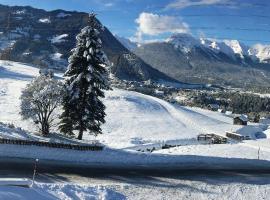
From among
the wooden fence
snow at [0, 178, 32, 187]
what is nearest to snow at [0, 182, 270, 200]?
snow at [0, 178, 32, 187]

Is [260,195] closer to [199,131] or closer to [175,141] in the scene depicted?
[175,141]

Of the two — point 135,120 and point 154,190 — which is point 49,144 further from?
point 135,120

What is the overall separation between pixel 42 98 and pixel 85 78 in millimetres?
4998

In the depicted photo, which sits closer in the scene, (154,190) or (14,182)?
(14,182)

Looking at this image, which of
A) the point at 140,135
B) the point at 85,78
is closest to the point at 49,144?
the point at 85,78

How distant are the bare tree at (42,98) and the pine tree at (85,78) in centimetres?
121

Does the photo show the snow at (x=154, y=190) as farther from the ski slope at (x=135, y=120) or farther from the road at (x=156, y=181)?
the ski slope at (x=135, y=120)

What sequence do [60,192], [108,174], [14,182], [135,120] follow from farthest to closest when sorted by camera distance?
[135,120] < [108,174] < [60,192] < [14,182]

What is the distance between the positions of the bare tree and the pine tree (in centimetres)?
121

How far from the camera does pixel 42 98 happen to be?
45.0 meters

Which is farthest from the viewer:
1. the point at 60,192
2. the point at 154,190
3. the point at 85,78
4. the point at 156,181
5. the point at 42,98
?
the point at 42,98

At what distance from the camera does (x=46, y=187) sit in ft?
75.3

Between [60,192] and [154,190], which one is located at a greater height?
[60,192]

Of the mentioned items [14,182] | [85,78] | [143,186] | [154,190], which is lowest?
[154,190]
